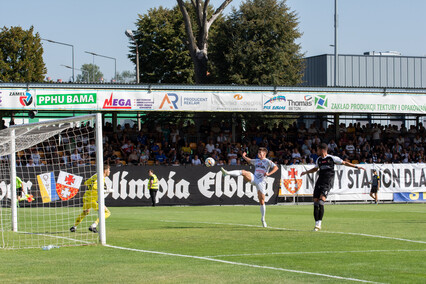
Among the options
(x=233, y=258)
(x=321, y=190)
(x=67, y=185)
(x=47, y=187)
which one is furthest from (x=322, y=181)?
(x=47, y=187)

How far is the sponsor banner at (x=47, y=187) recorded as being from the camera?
27.8 metres

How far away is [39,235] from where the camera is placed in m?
15.7

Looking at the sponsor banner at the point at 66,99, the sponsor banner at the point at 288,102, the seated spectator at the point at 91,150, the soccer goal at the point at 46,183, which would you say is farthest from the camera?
the sponsor banner at the point at 288,102

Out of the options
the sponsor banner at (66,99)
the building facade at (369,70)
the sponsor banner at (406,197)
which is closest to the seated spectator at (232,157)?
the sponsor banner at (66,99)

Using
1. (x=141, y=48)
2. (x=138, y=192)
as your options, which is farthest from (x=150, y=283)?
(x=141, y=48)

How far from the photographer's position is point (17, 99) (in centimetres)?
3300

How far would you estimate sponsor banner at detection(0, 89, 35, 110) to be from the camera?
32812 millimetres

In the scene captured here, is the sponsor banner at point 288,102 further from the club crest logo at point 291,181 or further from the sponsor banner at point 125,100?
the sponsor banner at point 125,100

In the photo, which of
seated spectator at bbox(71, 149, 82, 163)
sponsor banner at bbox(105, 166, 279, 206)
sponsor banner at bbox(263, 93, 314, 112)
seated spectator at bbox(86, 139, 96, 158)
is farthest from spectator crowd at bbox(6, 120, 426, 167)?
seated spectator at bbox(71, 149, 82, 163)

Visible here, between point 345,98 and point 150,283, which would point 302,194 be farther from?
point 150,283

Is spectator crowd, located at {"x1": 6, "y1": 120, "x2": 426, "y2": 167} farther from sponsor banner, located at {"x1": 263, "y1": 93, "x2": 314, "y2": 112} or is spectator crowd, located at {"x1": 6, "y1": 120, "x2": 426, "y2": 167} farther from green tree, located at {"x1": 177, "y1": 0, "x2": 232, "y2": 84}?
green tree, located at {"x1": 177, "y1": 0, "x2": 232, "y2": 84}

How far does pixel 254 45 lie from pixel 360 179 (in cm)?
1946

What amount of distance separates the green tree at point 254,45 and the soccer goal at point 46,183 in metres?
20.3

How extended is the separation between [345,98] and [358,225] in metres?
20.5
